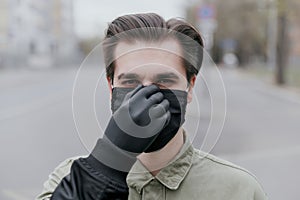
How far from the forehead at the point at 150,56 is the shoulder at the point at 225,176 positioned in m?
0.25

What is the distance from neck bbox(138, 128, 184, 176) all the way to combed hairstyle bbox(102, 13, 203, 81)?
0.65ft

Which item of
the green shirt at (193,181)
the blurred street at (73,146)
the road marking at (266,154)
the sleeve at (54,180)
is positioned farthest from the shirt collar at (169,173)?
the road marking at (266,154)

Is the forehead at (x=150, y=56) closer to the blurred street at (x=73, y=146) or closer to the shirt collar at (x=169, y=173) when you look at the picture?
the shirt collar at (x=169, y=173)

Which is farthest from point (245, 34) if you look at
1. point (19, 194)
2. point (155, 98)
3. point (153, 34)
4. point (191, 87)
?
point (155, 98)

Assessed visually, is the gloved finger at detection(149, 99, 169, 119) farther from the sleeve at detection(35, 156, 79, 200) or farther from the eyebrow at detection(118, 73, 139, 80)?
the sleeve at detection(35, 156, 79, 200)

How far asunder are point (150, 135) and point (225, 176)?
0.31m

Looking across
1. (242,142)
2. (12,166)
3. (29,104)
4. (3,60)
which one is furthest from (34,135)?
(3,60)

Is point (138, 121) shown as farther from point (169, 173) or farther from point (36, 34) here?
point (36, 34)

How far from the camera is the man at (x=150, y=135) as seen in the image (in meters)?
1.32

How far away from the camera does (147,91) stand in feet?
4.40

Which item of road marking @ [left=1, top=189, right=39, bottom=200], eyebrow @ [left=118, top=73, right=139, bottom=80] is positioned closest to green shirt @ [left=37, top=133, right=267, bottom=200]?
eyebrow @ [left=118, top=73, right=139, bottom=80]

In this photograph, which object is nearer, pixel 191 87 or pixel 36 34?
pixel 191 87

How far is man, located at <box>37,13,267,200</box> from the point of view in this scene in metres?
1.32

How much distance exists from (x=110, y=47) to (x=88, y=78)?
0.10 metres
